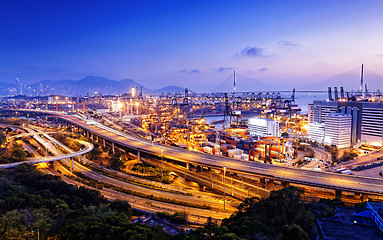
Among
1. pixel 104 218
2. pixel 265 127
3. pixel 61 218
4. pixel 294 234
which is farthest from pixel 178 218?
pixel 265 127

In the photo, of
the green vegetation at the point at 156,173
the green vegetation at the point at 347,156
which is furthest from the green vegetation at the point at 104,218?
the green vegetation at the point at 347,156

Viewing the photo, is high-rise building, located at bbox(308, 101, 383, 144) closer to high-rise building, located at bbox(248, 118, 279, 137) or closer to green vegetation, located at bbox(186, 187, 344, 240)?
high-rise building, located at bbox(248, 118, 279, 137)

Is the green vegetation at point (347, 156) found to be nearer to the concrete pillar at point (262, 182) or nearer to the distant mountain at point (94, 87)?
the concrete pillar at point (262, 182)

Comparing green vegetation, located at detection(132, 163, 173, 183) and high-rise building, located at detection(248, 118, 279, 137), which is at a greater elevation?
high-rise building, located at detection(248, 118, 279, 137)

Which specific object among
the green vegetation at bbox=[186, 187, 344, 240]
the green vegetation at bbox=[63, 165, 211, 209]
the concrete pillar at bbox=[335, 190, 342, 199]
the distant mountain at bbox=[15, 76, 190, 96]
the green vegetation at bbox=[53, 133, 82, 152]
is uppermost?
the distant mountain at bbox=[15, 76, 190, 96]

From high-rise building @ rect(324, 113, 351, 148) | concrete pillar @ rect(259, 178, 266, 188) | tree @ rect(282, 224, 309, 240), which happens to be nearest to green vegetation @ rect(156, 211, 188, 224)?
tree @ rect(282, 224, 309, 240)

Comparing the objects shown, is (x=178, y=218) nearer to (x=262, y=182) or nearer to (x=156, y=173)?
(x=262, y=182)
